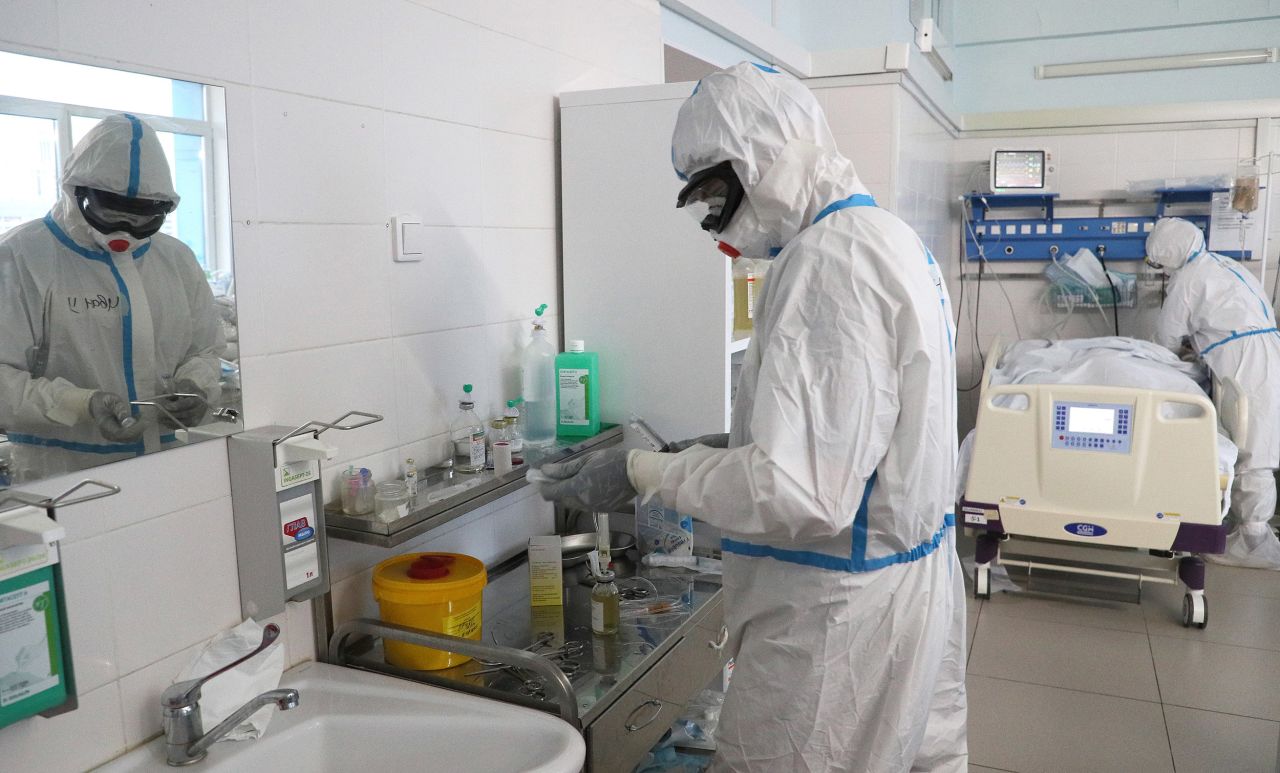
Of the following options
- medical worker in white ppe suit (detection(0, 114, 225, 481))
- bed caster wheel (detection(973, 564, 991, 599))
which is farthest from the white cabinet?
bed caster wheel (detection(973, 564, 991, 599))

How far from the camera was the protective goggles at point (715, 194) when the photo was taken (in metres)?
1.48

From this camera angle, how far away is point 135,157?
1301mm

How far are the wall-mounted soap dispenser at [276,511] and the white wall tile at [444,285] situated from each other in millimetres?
402

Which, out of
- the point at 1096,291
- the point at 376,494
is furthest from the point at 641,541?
the point at 1096,291

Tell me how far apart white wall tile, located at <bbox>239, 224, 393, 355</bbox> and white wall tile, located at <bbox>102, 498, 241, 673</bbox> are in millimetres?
Answer: 287

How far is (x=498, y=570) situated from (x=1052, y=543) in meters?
3.33

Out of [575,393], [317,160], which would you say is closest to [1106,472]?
[575,393]

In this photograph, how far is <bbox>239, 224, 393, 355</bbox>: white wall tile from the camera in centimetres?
151

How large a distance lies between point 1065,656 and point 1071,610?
18.8 inches

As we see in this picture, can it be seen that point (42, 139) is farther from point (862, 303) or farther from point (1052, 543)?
point (1052, 543)

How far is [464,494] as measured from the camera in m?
1.75

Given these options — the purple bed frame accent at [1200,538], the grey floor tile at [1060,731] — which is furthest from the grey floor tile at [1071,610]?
the grey floor tile at [1060,731]

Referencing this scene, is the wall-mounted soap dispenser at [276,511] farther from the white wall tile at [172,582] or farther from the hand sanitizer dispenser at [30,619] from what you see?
the hand sanitizer dispenser at [30,619]

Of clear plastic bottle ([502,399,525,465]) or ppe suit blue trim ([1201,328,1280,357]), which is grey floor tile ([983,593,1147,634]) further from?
clear plastic bottle ([502,399,525,465])
